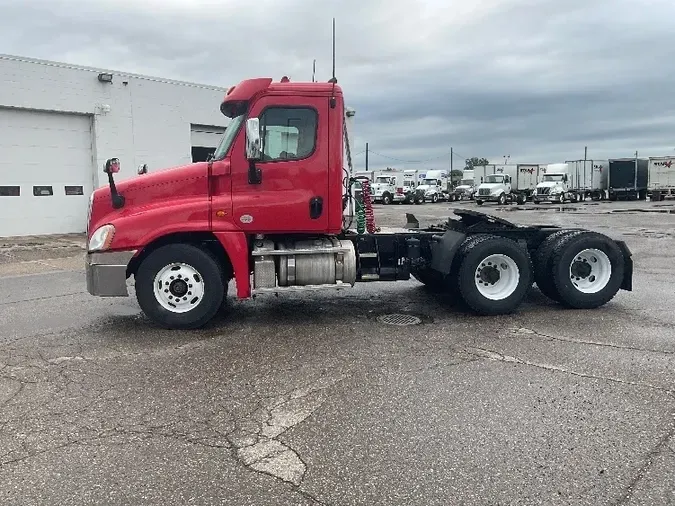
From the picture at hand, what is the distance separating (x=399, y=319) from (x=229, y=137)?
120 inches

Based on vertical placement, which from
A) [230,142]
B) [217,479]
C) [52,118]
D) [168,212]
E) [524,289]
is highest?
[52,118]

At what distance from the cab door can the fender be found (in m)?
0.16

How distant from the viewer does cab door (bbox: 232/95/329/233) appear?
22.1 feet

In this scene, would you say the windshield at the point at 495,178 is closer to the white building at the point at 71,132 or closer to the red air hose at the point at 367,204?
the white building at the point at 71,132

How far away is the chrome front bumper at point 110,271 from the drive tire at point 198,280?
17cm

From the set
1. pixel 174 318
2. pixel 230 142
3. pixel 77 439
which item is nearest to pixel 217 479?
pixel 77 439

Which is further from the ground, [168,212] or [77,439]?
[168,212]

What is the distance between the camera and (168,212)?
6.60 metres

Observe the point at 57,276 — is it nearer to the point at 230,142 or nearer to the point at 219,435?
the point at 230,142

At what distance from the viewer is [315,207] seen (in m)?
6.93

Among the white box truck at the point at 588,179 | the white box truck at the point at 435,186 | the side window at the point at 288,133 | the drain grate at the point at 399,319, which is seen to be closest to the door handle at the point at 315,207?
the side window at the point at 288,133

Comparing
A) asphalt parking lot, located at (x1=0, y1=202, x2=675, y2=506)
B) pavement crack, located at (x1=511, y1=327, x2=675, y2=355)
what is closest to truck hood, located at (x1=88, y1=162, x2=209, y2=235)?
asphalt parking lot, located at (x1=0, y1=202, x2=675, y2=506)

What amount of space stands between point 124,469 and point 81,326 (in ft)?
13.1

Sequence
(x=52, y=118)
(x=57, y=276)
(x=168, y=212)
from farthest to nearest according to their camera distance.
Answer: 1. (x=52, y=118)
2. (x=57, y=276)
3. (x=168, y=212)
